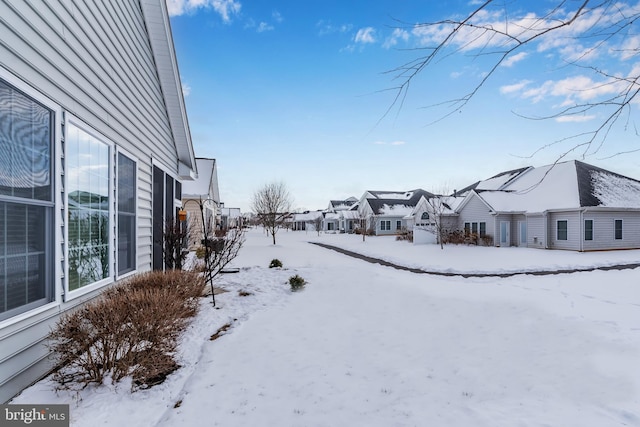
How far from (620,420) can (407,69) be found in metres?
4.00

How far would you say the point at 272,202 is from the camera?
2820cm

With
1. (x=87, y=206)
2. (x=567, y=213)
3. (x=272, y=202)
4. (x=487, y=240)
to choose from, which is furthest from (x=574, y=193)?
(x=87, y=206)

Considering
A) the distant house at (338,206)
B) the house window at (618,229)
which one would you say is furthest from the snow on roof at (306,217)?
the house window at (618,229)

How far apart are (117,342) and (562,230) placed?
22.7 metres

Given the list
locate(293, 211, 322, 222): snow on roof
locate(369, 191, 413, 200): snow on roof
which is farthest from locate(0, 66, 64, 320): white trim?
locate(293, 211, 322, 222): snow on roof

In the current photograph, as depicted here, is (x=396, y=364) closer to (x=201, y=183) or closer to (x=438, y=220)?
(x=201, y=183)

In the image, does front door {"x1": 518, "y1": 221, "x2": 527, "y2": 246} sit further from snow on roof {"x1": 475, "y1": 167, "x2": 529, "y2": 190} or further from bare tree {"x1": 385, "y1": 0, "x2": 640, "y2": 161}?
bare tree {"x1": 385, "y1": 0, "x2": 640, "y2": 161}

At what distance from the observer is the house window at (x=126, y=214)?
5.30 metres

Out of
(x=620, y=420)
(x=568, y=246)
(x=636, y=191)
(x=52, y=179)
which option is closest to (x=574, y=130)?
(x=620, y=420)

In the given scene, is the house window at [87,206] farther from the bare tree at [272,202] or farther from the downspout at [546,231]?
the downspout at [546,231]

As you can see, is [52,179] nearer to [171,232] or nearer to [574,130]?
[171,232]

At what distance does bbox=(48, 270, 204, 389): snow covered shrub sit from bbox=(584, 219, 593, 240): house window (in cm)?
2192

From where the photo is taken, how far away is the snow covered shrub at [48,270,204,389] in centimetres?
306

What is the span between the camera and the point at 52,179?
328 centimetres
